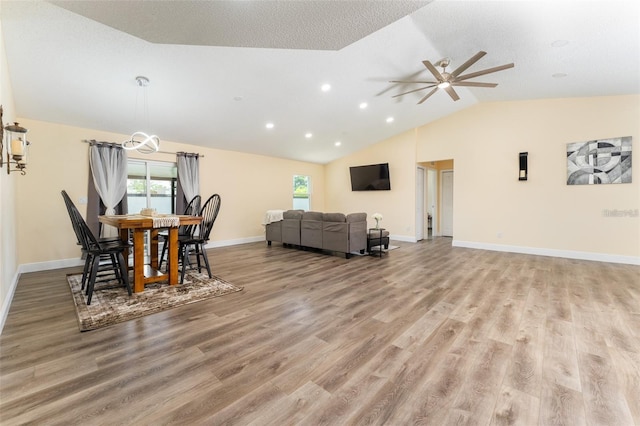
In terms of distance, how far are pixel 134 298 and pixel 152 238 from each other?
1.06 meters

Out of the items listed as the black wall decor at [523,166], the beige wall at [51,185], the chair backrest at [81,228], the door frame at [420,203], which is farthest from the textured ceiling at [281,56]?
the door frame at [420,203]

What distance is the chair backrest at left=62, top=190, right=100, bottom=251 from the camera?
9.23 feet

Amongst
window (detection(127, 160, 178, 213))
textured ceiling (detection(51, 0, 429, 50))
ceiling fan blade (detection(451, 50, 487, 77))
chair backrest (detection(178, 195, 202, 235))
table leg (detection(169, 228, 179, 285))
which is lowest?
table leg (detection(169, 228, 179, 285))

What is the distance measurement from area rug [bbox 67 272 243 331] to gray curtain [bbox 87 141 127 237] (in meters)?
1.56

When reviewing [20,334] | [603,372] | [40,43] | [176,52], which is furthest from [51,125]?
[603,372]

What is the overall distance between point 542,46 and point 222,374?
5.13 meters

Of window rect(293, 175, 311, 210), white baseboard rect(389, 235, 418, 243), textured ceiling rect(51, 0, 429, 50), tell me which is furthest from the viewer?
window rect(293, 175, 311, 210)

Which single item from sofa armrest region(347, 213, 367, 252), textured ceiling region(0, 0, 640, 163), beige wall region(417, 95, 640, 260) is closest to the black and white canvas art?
beige wall region(417, 95, 640, 260)

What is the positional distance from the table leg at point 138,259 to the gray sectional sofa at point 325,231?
3.24 metres

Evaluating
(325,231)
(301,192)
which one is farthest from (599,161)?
(301,192)

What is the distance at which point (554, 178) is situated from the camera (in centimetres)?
545

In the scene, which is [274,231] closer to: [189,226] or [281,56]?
[189,226]

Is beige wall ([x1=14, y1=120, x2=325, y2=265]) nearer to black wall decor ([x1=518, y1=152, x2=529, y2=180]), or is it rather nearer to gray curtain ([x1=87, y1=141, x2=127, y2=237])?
gray curtain ([x1=87, y1=141, x2=127, y2=237])

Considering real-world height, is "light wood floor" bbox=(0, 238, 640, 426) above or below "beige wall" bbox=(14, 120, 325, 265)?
below
